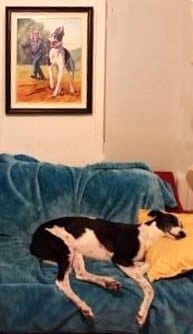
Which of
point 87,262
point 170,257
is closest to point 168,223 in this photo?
point 170,257

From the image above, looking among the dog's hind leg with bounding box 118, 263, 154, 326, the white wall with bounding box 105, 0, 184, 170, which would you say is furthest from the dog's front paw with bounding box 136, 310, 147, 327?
the white wall with bounding box 105, 0, 184, 170

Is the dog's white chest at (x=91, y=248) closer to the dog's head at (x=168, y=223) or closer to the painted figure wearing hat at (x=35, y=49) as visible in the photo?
the dog's head at (x=168, y=223)

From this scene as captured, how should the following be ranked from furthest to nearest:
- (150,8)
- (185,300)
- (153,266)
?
(150,8) < (153,266) < (185,300)

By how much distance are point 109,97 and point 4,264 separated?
125 cm

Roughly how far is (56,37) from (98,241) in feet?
4.13

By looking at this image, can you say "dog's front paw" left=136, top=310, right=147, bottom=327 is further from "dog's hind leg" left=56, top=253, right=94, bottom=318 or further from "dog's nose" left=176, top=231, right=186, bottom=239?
"dog's nose" left=176, top=231, right=186, bottom=239

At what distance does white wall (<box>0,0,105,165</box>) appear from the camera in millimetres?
3043

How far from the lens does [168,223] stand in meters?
2.38

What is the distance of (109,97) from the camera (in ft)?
10.0

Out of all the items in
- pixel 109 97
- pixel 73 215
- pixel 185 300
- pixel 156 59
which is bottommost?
pixel 185 300

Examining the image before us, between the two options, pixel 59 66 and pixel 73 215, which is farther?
pixel 59 66

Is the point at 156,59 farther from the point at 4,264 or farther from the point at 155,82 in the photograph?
the point at 4,264

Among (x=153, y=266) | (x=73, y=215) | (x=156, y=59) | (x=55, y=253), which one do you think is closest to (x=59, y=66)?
(x=156, y=59)

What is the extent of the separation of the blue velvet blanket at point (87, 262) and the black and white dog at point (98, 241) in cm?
5
